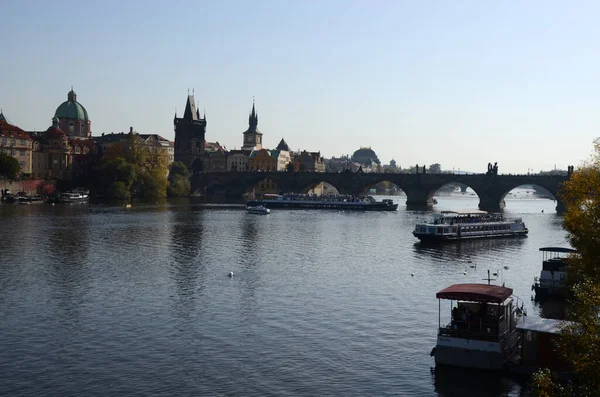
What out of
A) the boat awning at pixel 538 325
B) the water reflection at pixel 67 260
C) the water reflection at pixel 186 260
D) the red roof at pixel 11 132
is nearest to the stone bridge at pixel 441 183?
the red roof at pixel 11 132

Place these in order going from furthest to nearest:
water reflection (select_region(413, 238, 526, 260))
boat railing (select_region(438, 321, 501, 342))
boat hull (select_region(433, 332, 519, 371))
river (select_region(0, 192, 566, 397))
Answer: water reflection (select_region(413, 238, 526, 260)) < boat railing (select_region(438, 321, 501, 342)) < boat hull (select_region(433, 332, 519, 371)) < river (select_region(0, 192, 566, 397))

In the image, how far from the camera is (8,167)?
149750mm

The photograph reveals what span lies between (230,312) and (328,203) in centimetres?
12573

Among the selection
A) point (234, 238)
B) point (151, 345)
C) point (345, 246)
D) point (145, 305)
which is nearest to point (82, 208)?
point (234, 238)

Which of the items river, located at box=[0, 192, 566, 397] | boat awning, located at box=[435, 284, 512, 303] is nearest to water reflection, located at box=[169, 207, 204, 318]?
river, located at box=[0, 192, 566, 397]

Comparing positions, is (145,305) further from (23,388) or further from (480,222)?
(480,222)

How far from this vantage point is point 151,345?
1511 inches

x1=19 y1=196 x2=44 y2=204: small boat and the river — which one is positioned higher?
x1=19 y1=196 x2=44 y2=204: small boat

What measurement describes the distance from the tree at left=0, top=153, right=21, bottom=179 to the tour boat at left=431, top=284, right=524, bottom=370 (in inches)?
5146

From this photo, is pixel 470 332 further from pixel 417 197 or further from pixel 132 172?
pixel 417 197

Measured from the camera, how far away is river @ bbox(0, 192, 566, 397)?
3338 cm

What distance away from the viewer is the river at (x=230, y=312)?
33375mm

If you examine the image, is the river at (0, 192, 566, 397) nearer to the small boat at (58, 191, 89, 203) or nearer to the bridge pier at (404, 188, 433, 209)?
the small boat at (58, 191, 89, 203)

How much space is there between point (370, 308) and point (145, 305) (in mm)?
14471
